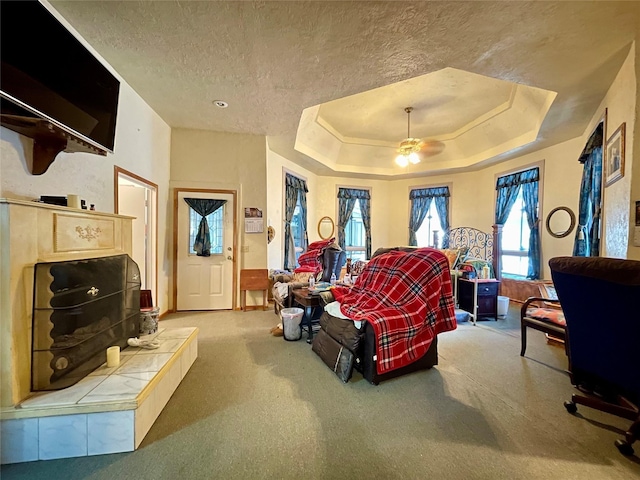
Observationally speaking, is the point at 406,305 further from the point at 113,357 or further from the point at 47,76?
the point at 47,76

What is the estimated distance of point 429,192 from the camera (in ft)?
22.9

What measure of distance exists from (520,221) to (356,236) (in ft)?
11.7

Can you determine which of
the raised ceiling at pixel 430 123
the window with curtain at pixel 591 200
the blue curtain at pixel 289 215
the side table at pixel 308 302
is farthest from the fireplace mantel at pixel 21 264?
the window with curtain at pixel 591 200

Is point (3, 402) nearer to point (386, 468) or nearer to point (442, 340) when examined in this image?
point (386, 468)

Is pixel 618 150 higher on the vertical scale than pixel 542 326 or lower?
higher

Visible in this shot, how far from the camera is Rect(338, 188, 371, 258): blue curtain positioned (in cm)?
703

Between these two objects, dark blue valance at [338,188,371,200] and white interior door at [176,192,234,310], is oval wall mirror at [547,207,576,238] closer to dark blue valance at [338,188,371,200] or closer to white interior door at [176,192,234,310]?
dark blue valance at [338,188,371,200]

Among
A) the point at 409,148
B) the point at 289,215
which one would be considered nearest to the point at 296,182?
the point at 289,215

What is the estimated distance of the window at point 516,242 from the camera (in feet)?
17.7

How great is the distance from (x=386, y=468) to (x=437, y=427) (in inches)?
20.8

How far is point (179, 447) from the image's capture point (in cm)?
164

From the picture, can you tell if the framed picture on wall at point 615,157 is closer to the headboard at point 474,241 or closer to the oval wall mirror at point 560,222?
the oval wall mirror at point 560,222

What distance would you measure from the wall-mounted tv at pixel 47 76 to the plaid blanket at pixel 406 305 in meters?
2.58

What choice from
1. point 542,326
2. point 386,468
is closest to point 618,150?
point 542,326
